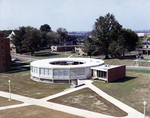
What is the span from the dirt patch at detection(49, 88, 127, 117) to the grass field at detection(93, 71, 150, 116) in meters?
3.09

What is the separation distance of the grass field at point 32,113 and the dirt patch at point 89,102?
3.72 m

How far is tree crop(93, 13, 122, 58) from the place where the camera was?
259 feet

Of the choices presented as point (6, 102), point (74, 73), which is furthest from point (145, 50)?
point (6, 102)

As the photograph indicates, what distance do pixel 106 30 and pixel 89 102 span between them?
52.8 m

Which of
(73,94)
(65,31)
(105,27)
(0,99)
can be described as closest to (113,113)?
(73,94)

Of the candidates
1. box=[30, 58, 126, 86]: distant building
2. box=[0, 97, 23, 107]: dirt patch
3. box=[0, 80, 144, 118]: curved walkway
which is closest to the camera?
box=[0, 80, 144, 118]: curved walkway

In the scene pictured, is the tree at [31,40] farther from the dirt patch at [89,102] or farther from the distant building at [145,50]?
the dirt patch at [89,102]

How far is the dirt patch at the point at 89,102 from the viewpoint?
88.2ft

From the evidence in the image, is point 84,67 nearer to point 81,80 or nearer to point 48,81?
point 81,80

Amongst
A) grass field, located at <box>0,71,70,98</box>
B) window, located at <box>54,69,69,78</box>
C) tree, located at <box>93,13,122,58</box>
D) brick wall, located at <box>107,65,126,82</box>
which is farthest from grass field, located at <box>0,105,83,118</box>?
tree, located at <box>93,13,122,58</box>

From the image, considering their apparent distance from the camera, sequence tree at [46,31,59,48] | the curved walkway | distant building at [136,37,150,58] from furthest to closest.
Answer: tree at [46,31,59,48], distant building at [136,37,150,58], the curved walkway

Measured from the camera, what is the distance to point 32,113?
26172 mm

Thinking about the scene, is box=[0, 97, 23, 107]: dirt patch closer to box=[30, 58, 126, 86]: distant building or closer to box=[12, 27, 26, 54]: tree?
box=[30, 58, 126, 86]: distant building

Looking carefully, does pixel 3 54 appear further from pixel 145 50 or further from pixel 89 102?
pixel 145 50
